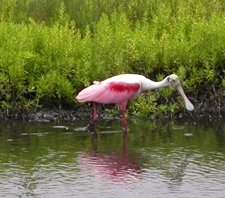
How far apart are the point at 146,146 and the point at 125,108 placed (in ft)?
4.58

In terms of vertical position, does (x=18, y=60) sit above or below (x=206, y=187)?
above

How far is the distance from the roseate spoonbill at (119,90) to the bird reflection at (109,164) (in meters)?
1.27

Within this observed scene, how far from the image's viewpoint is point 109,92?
43.3ft

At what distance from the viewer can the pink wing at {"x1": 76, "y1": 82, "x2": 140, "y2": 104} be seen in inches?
517

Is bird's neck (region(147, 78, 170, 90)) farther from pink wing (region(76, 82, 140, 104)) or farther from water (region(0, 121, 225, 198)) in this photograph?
water (region(0, 121, 225, 198))

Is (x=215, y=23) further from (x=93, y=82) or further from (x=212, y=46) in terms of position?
(x=93, y=82)

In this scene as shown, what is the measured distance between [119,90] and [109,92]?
0.43 feet

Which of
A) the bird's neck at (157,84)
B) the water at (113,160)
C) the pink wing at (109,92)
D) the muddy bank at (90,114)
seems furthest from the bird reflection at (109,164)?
the muddy bank at (90,114)

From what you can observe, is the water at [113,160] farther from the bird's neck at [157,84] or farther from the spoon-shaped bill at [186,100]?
the bird's neck at [157,84]

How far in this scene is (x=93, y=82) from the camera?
44.9ft

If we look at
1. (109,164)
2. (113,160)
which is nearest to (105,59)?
(113,160)

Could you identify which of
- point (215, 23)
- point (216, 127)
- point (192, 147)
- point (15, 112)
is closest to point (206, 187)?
point (192, 147)

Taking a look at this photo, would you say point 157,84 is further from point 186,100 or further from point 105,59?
point 105,59

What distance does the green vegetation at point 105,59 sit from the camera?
14.0m
